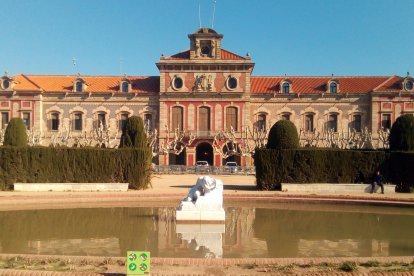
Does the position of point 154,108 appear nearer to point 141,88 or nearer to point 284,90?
point 141,88

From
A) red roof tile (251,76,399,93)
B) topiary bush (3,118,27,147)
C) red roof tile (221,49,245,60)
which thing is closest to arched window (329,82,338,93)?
red roof tile (251,76,399,93)

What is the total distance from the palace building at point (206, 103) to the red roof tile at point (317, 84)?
12cm

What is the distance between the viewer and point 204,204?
1240 cm

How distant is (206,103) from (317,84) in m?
13.2

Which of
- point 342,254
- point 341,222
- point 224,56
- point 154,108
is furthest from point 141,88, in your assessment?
point 342,254

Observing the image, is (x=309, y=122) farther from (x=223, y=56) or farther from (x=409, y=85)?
(x=223, y=56)

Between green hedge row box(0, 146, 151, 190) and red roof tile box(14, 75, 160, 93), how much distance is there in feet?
86.2

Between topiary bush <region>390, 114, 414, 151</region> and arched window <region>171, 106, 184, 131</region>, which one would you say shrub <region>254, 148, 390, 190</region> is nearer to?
topiary bush <region>390, 114, 414, 151</region>

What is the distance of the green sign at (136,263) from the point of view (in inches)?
257

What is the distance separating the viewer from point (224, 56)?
47375 mm

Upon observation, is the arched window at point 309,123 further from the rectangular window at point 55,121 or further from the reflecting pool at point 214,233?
the reflecting pool at point 214,233

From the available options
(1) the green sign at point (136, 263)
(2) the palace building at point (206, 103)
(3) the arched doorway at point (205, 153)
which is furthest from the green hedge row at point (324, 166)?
(3) the arched doorway at point (205, 153)

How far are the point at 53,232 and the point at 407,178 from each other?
59.3ft

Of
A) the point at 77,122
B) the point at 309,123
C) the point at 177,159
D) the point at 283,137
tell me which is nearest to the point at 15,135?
the point at 283,137
